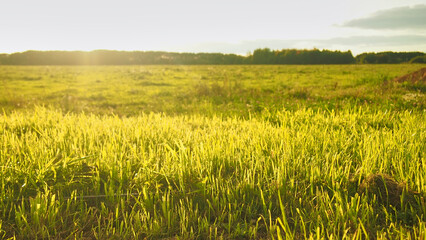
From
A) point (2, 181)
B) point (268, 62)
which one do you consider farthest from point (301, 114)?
point (268, 62)

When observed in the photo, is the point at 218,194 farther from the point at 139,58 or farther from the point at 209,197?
the point at 139,58

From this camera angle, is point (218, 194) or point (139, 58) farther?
point (139, 58)

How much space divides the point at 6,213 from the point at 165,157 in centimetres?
150

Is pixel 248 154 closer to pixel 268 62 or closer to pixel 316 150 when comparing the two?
pixel 316 150

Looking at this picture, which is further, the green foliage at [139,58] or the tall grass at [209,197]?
the green foliage at [139,58]

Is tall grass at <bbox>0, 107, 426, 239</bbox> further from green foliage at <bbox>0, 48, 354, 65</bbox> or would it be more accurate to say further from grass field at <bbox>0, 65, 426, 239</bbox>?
green foliage at <bbox>0, 48, 354, 65</bbox>

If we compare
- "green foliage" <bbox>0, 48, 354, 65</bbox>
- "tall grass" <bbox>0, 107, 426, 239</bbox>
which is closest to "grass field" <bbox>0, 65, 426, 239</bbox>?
"tall grass" <bbox>0, 107, 426, 239</bbox>

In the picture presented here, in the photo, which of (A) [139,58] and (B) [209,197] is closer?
(B) [209,197]

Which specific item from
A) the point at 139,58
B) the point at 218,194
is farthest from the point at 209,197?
the point at 139,58

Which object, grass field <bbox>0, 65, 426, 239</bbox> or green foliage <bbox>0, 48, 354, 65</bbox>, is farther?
green foliage <bbox>0, 48, 354, 65</bbox>

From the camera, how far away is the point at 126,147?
3.52 meters

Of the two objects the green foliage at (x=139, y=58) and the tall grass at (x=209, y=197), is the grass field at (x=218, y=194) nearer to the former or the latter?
the tall grass at (x=209, y=197)

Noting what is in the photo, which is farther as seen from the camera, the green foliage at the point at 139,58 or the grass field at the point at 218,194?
the green foliage at the point at 139,58

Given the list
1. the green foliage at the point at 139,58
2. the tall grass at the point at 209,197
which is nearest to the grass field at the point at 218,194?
the tall grass at the point at 209,197
